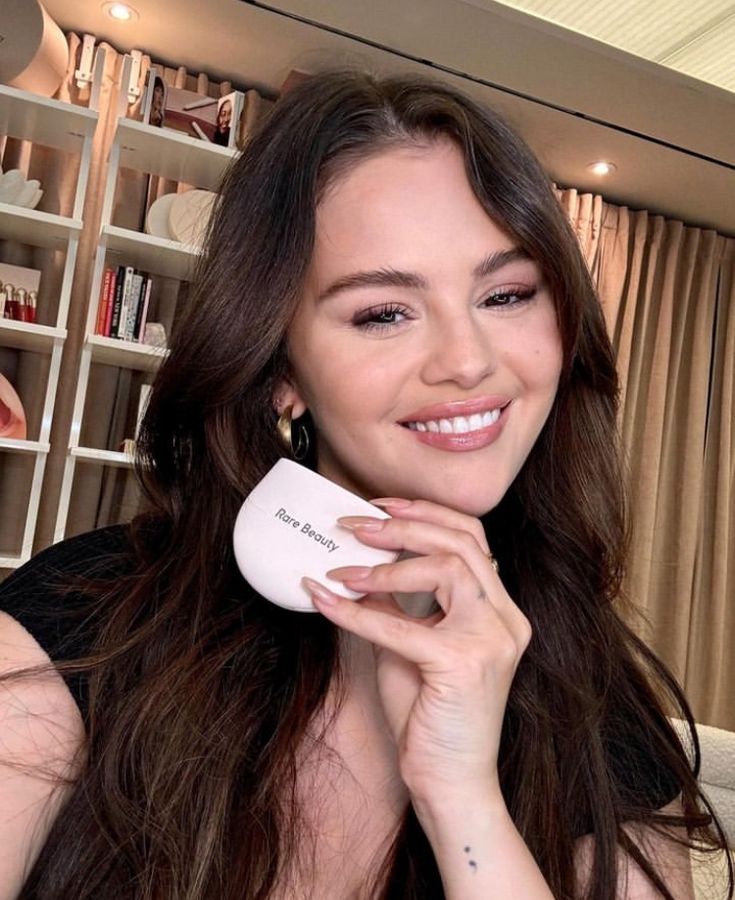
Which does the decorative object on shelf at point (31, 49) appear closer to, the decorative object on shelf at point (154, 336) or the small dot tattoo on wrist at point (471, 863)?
the decorative object on shelf at point (154, 336)

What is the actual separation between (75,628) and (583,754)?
563 millimetres

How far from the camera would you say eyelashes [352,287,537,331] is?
910mm

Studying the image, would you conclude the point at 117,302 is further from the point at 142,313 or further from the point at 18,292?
the point at 18,292

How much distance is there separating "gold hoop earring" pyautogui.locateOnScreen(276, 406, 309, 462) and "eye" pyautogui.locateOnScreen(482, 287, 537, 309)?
27 centimetres

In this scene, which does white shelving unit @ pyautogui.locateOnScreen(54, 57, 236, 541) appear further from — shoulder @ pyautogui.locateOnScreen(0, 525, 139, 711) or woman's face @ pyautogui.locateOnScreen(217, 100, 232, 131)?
shoulder @ pyautogui.locateOnScreen(0, 525, 139, 711)

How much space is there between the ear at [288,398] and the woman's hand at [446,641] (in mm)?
271

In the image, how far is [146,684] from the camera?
87 cm

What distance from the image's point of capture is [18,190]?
8.86 ft

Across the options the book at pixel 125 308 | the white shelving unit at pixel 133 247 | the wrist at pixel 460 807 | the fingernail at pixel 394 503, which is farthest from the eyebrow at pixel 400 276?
the book at pixel 125 308

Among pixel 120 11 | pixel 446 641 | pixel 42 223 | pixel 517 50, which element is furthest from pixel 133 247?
pixel 446 641

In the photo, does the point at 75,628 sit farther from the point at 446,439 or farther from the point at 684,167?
the point at 684,167

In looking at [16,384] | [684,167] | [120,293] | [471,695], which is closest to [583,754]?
[471,695]

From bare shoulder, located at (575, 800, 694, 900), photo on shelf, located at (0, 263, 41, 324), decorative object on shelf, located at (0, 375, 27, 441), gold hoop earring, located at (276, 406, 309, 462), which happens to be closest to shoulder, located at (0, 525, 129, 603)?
gold hoop earring, located at (276, 406, 309, 462)

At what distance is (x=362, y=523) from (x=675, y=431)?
350cm
